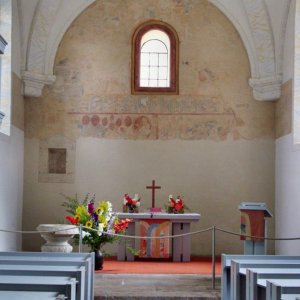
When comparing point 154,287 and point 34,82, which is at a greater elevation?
point 34,82

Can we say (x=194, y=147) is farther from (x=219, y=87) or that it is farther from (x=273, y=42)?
(x=273, y=42)

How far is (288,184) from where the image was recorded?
14.9 meters

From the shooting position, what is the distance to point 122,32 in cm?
1639

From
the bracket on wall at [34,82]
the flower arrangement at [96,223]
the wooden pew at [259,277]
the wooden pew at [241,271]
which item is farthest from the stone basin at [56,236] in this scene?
the wooden pew at [259,277]

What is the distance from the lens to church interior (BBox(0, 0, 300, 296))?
16016 millimetres

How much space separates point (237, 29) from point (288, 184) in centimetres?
394

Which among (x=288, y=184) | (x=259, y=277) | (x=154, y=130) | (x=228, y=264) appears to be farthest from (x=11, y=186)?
(x=259, y=277)

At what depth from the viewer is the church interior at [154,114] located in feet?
52.5

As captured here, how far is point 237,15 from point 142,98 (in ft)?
9.64

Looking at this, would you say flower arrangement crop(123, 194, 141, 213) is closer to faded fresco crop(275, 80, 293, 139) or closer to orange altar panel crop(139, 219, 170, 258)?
orange altar panel crop(139, 219, 170, 258)

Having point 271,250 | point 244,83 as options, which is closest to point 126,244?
point 271,250

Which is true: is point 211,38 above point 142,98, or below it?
above

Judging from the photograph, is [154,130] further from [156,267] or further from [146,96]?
[156,267]

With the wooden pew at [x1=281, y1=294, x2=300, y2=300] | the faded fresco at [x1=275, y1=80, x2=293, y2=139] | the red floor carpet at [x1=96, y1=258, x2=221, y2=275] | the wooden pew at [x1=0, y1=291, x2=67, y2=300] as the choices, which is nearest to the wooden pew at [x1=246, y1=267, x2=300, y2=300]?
the wooden pew at [x1=281, y1=294, x2=300, y2=300]
